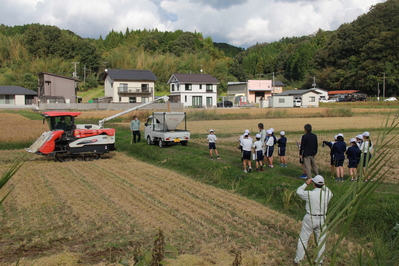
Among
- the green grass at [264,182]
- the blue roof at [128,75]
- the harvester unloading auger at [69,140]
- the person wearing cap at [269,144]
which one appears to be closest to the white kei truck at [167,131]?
the green grass at [264,182]

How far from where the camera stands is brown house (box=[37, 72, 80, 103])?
177 ft

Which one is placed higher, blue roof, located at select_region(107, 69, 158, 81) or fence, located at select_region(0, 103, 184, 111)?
blue roof, located at select_region(107, 69, 158, 81)

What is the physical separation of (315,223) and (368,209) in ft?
8.92

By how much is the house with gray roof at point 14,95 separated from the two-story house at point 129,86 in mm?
13008

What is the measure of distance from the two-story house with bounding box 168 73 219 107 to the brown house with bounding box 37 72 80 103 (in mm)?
16794

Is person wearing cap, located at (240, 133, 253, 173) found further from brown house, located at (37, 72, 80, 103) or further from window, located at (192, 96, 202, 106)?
window, located at (192, 96, 202, 106)

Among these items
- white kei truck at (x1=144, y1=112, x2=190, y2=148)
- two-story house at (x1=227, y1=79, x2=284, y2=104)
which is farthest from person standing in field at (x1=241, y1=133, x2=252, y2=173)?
two-story house at (x1=227, y1=79, x2=284, y2=104)

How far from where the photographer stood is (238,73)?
8888cm

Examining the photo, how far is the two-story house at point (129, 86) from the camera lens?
55156 mm

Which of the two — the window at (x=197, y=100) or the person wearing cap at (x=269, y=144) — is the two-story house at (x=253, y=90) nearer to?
the window at (x=197, y=100)

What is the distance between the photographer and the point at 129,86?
56.0 metres

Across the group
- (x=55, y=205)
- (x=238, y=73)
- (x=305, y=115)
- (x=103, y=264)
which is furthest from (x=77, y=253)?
(x=238, y=73)

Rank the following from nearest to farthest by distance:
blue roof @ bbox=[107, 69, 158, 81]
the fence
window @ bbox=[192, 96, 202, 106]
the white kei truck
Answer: the white kei truck → the fence → blue roof @ bbox=[107, 69, 158, 81] → window @ bbox=[192, 96, 202, 106]

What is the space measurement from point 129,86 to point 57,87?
1121 centimetres
